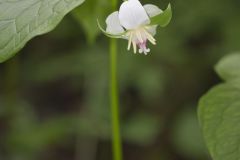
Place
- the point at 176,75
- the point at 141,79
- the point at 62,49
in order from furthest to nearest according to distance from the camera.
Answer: the point at 62,49, the point at 176,75, the point at 141,79

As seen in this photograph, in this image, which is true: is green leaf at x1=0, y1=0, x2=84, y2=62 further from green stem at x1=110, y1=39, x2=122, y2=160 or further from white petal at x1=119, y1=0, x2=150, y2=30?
green stem at x1=110, y1=39, x2=122, y2=160

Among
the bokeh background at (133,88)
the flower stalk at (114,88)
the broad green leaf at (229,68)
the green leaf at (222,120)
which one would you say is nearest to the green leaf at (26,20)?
the flower stalk at (114,88)

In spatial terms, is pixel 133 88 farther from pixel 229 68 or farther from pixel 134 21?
pixel 134 21

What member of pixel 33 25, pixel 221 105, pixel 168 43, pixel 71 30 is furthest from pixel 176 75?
pixel 33 25

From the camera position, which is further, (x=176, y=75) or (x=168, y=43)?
(x=176, y=75)

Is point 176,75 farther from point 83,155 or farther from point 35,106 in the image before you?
point 35,106

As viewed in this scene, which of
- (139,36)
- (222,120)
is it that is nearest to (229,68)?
(222,120)

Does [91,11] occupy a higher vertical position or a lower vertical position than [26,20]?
lower
